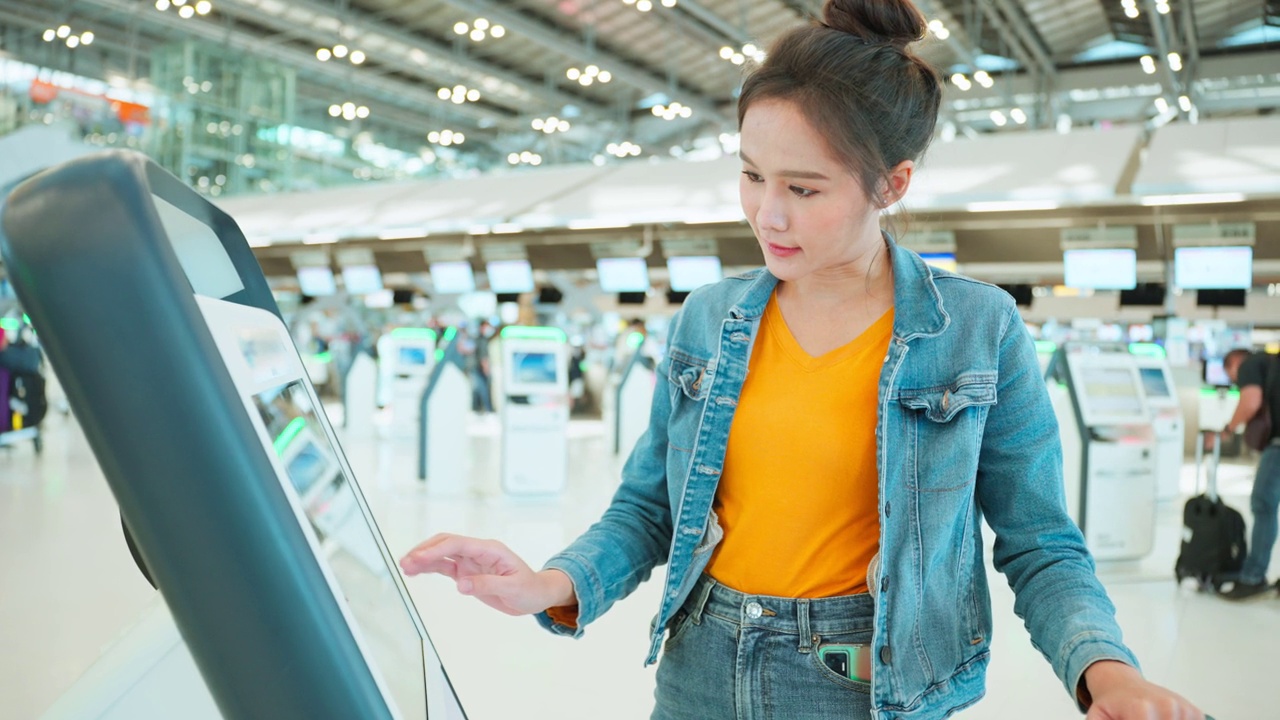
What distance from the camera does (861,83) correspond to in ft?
3.74

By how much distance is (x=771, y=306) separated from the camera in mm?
1352

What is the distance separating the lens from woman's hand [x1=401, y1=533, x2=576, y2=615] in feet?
3.55

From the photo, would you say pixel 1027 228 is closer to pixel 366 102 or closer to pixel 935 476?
pixel 935 476

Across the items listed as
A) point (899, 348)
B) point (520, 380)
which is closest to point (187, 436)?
point (899, 348)

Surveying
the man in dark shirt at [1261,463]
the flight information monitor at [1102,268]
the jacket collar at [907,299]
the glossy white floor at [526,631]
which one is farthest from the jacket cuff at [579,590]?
the flight information monitor at [1102,268]

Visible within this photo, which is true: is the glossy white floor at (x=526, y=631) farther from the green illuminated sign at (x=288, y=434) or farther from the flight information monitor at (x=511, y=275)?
the flight information monitor at (x=511, y=275)

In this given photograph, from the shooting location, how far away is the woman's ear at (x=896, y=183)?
46.9 inches

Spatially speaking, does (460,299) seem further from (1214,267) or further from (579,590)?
(579,590)

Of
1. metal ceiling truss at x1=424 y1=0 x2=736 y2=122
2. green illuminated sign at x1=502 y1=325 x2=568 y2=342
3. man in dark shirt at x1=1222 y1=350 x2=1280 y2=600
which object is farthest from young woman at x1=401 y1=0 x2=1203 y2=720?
metal ceiling truss at x1=424 y1=0 x2=736 y2=122

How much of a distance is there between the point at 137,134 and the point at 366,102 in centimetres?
Answer: 681

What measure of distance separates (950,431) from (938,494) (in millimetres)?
78

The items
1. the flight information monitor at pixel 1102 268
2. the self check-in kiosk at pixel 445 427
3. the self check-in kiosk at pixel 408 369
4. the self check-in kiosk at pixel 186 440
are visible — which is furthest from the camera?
the self check-in kiosk at pixel 408 369

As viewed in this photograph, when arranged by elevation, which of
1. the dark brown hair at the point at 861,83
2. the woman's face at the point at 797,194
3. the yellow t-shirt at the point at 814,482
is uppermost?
the dark brown hair at the point at 861,83

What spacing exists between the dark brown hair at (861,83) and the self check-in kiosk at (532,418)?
7606mm
